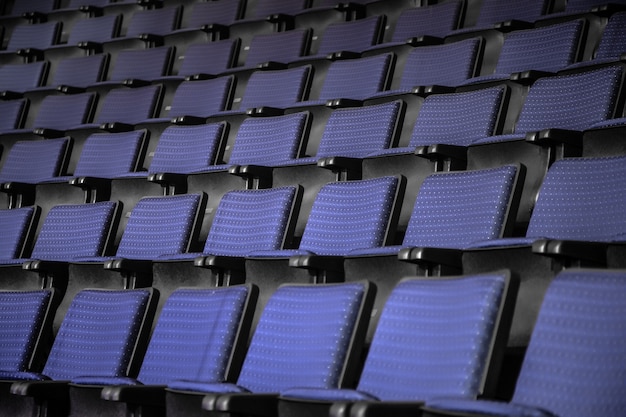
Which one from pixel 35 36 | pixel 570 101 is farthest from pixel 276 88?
pixel 35 36

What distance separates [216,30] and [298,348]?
85 cm

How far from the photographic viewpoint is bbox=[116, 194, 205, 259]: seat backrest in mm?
751

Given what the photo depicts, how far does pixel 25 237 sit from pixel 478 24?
0.50m

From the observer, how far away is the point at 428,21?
3.37ft

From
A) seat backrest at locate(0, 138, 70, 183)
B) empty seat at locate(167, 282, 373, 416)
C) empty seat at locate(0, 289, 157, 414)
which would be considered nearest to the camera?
empty seat at locate(167, 282, 373, 416)

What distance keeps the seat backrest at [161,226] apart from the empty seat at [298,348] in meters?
0.23

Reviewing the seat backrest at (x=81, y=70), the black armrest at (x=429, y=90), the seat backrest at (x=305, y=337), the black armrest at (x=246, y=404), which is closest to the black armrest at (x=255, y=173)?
the black armrest at (x=429, y=90)

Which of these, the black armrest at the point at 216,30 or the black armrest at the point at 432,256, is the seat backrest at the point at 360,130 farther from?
the black armrest at the point at 216,30

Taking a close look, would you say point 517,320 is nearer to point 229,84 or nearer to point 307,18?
point 229,84

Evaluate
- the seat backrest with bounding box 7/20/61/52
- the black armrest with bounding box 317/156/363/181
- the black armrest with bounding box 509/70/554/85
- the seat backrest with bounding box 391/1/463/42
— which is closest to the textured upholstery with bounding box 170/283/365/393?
the black armrest with bounding box 317/156/363/181

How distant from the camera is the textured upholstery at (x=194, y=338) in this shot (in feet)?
1.80

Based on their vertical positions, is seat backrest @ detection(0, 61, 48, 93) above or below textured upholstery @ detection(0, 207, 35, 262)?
above

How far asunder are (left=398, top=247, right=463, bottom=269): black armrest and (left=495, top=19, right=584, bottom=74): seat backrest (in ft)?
0.97

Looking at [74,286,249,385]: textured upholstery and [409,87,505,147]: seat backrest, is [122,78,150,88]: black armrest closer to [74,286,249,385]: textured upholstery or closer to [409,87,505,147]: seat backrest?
[409,87,505,147]: seat backrest
